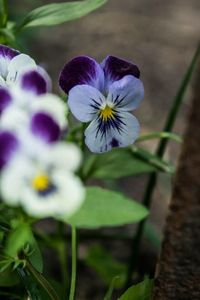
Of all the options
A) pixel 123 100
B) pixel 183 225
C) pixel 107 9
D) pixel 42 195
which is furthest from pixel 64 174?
pixel 107 9

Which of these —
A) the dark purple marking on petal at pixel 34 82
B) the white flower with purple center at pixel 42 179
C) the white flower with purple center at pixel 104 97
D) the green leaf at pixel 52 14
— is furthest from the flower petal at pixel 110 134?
the green leaf at pixel 52 14

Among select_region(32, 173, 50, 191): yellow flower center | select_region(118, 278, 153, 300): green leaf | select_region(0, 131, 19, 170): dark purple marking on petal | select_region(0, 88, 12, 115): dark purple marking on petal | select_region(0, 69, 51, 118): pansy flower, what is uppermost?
select_region(0, 69, 51, 118): pansy flower

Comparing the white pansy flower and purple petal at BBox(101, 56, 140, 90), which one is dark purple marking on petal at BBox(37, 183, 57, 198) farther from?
purple petal at BBox(101, 56, 140, 90)

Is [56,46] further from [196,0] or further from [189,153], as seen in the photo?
Answer: [189,153]

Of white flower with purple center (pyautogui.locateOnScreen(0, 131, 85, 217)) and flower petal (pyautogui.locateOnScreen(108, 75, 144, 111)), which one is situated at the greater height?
flower petal (pyautogui.locateOnScreen(108, 75, 144, 111))

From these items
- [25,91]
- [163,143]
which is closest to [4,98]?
[25,91]

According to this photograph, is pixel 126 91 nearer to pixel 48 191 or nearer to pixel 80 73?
pixel 80 73

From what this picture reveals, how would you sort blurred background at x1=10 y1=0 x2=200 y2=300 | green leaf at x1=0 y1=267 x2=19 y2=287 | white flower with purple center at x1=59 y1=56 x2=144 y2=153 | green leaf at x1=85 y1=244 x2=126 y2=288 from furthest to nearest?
blurred background at x1=10 y1=0 x2=200 y2=300, green leaf at x1=85 y1=244 x2=126 y2=288, green leaf at x1=0 y1=267 x2=19 y2=287, white flower with purple center at x1=59 y1=56 x2=144 y2=153

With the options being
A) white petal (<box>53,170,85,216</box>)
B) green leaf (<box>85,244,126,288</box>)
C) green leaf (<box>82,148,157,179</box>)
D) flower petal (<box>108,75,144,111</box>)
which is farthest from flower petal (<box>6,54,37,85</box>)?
green leaf (<box>85,244,126,288</box>)
